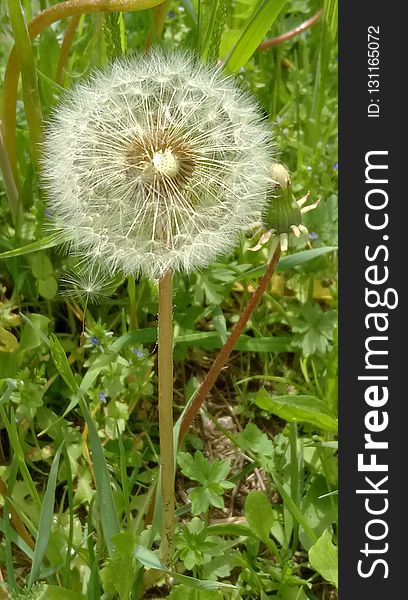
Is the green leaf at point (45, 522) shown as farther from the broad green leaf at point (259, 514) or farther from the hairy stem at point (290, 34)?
the hairy stem at point (290, 34)

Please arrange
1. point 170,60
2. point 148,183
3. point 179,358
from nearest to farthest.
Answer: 1. point 148,183
2. point 170,60
3. point 179,358

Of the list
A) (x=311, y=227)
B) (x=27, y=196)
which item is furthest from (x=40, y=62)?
(x=311, y=227)

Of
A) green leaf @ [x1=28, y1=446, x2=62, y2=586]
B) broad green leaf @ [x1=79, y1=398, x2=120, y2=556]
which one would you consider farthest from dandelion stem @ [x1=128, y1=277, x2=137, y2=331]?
green leaf @ [x1=28, y1=446, x2=62, y2=586]

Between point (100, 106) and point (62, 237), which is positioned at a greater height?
point (100, 106)

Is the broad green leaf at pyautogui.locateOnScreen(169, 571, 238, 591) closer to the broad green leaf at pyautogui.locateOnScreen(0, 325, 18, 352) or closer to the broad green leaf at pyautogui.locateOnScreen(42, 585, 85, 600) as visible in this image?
the broad green leaf at pyautogui.locateOnScreen(42, 585, 85, 600)

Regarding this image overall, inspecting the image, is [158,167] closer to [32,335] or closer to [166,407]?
[166,407]

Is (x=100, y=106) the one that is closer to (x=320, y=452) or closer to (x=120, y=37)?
(x=120, y=37)

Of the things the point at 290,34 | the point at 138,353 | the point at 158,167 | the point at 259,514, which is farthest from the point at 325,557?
the point at 290,34
